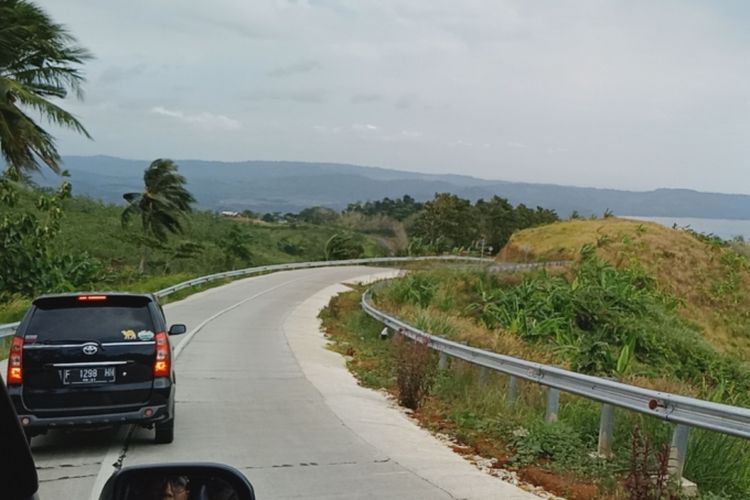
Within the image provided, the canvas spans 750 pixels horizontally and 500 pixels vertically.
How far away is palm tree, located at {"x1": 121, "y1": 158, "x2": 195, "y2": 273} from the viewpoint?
5144 centimetres

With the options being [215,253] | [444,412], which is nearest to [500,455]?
[444,412]

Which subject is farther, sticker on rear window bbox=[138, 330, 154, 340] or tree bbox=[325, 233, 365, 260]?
tree bbox=[325, 233, 365, 260]

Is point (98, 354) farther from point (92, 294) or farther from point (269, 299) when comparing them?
point (269, 299)

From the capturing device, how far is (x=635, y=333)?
2531cm

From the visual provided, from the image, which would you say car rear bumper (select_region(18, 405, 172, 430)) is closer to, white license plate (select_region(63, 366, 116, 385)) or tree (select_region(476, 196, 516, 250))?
white license plate (select_region(63, 366, 116, 385))

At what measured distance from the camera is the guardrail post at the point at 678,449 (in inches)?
265

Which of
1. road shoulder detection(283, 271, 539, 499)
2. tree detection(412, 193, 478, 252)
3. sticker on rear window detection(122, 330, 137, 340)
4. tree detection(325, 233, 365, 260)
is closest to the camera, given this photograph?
road shoulder detection(283, 271, 539, 499)

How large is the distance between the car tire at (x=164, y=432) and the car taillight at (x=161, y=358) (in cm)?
62

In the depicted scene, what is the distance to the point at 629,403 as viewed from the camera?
7.58 m

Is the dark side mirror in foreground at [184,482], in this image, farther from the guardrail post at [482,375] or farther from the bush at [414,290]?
the bush at [414,290]

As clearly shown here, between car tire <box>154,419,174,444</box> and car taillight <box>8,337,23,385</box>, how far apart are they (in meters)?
1.57

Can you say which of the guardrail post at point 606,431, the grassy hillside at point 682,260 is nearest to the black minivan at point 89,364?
the guardrail post at point 606,431

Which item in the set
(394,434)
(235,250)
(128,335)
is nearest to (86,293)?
(128,335)

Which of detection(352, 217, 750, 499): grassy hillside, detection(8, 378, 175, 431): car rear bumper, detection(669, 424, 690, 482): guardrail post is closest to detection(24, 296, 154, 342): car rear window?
detection(8, 378, 175, 431): car rear bumper
